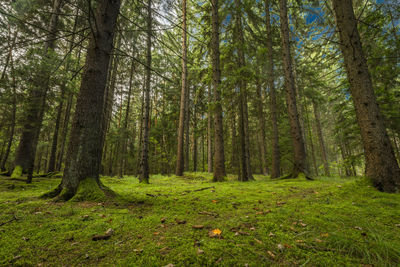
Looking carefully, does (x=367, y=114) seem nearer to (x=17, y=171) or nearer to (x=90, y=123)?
(x=90, y=123)

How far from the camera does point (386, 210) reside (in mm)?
2477

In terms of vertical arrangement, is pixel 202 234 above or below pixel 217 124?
below

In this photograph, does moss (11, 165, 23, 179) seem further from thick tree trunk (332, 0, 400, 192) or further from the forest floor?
thick tree trunk (332, 0, 400, 192)

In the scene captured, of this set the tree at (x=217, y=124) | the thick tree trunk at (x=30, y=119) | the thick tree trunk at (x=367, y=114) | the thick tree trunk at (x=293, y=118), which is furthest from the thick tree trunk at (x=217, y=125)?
the thick tree trunk at (x=30, y=119)

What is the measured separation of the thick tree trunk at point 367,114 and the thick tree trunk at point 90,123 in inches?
218

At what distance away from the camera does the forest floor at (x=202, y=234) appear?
1.43 m

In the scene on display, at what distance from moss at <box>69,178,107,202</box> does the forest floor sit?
17 cm

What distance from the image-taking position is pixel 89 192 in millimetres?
3066

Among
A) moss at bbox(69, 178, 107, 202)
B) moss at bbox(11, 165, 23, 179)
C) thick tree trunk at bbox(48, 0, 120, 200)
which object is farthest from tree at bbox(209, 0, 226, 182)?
moss at bbox(11, 165, 23, 179)

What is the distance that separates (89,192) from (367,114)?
6017mm

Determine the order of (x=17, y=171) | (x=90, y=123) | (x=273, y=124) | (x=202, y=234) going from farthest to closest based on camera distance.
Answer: (x=273, y=124)
(x=17, y=171)
(x=90, y=123)
(x=202, y=234)

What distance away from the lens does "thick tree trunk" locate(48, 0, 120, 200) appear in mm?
3094

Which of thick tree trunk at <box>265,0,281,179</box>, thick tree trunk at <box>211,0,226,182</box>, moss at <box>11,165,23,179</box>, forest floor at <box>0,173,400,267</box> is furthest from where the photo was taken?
thick tree trunk at <box>265,0,281,179</box>

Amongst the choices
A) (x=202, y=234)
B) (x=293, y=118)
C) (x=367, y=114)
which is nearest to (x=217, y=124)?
(x=293, y=118)
